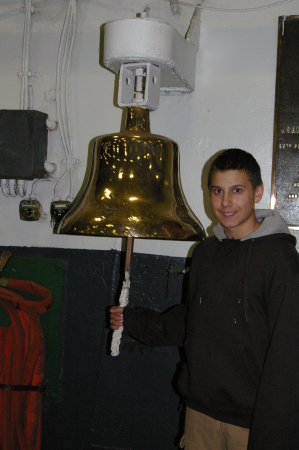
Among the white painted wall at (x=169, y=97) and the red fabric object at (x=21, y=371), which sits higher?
the white painted wall at (x=169, y=97)

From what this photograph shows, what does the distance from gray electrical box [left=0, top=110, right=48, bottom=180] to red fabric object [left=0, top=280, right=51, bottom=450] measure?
0.52 m

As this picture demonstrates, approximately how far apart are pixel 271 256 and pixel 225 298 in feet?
0.65

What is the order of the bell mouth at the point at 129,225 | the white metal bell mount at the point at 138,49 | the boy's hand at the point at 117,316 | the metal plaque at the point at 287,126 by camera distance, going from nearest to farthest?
the bell mouth at the point at 129,225 → the white metal bell mount at the point at 138,49 → the boy's hand at the point at 117,316 → the metal plaque at the point at 287,126

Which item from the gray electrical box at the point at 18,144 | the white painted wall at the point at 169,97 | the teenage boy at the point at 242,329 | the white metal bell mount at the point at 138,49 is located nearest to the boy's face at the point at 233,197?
the teenage boy at the point at 242,329

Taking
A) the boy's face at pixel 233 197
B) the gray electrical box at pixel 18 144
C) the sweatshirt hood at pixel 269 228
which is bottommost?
the sweatshirt hood at pixel 269 228

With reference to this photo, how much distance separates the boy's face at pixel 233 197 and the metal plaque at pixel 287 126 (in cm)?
40

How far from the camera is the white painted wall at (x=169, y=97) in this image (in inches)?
78.8

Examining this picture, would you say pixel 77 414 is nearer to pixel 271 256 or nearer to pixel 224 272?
pixel 224 272

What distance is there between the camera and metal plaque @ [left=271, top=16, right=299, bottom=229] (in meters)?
1.93

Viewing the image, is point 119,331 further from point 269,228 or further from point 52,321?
point 52,321

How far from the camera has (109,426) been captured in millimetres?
2137

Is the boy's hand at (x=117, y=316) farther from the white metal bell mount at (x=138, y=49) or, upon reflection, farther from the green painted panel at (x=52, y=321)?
the white metal bell mount at (x=138, y=49)

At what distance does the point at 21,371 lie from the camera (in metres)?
2.08

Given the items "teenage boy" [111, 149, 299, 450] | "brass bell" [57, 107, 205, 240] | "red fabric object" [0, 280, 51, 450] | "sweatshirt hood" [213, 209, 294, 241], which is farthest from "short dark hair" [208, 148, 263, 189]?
"red fabric object" [0, 280, 51, 450]
